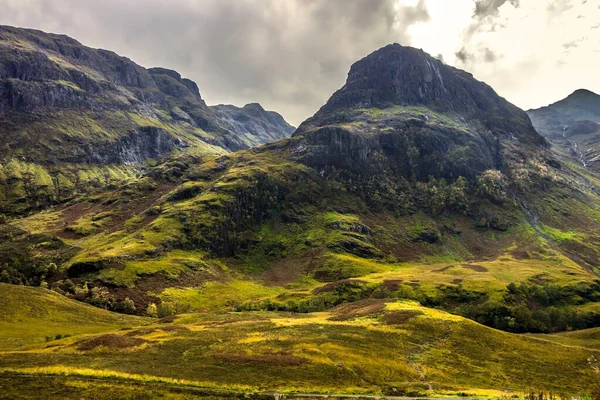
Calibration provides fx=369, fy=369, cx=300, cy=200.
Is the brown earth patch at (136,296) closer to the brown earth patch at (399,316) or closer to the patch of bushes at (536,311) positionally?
the brown earth patch at (399,316)

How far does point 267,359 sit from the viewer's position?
67562 mm

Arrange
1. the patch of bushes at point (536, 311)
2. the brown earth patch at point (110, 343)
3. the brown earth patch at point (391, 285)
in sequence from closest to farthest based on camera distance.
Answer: the brown earth patch at point (110, 343), the patch of bushes at point (536, 311), the brown earth patch at point (391, 285)

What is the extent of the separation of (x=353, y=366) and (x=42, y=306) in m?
119

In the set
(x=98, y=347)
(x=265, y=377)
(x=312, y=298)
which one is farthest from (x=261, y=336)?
(x=312, y=298)

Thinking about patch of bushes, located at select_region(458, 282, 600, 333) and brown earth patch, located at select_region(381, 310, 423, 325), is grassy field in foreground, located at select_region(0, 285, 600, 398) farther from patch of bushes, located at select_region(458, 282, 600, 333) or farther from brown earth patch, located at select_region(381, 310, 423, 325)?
patch of bushes, located at select_region(458, 282, 600, 333)

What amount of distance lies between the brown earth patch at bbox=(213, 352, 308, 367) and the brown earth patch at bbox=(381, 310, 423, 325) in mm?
39913

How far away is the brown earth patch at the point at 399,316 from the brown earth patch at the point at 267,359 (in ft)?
131

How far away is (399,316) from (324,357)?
42.0 metres

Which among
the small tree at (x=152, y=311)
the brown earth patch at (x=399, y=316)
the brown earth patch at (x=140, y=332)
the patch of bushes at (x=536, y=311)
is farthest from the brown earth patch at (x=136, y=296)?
→ the patch of bushes at (x=536, y=311)

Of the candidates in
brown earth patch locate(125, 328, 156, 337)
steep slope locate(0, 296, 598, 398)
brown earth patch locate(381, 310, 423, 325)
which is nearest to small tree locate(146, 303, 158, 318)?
brown earth patch locate(125, 328, 156, 337)

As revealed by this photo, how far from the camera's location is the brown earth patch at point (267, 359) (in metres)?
66.0

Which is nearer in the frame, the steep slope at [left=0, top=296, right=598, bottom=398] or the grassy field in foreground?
the steep slope at [left=0, top=296, right=598, bottom=398]

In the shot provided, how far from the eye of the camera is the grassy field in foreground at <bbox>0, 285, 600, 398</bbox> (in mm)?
57656

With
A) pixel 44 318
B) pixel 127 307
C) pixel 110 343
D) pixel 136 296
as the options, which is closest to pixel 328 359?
pixel 110 343
